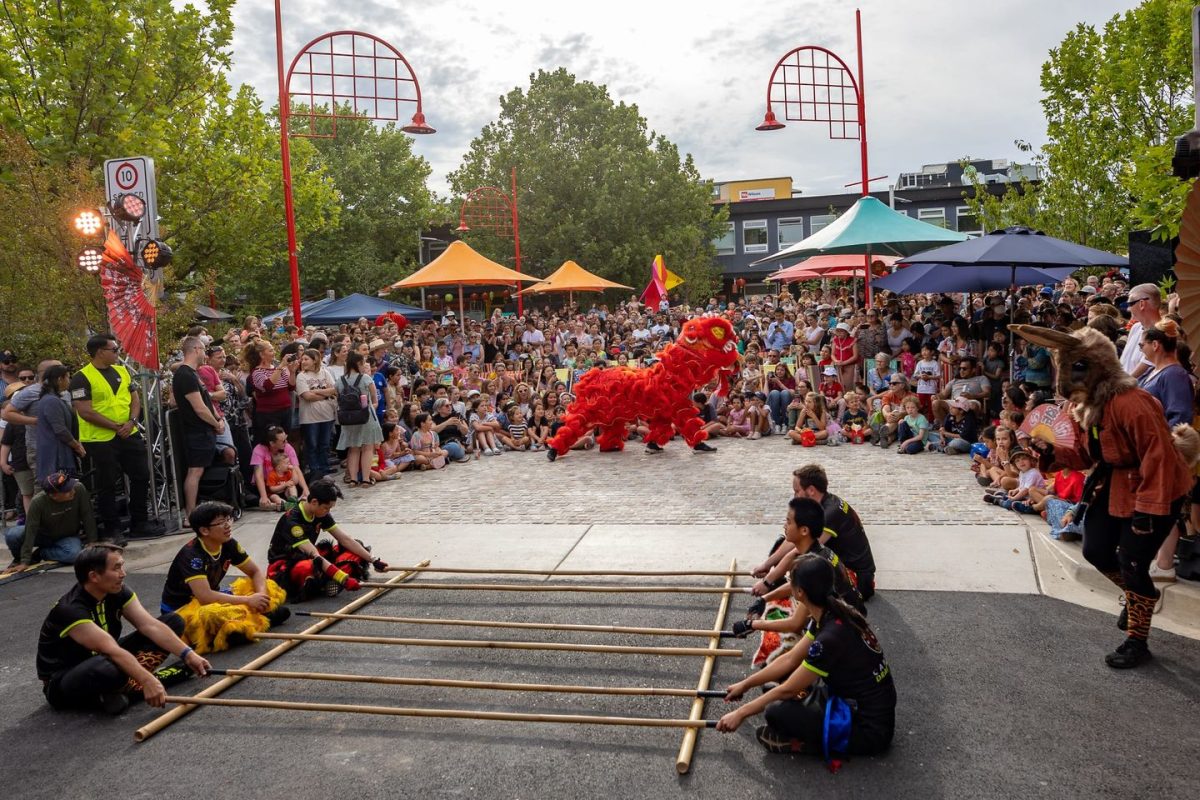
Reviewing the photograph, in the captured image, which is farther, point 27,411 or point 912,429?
point 912,429

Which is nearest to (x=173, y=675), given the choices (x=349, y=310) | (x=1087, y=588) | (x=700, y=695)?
(x=700, y=695)

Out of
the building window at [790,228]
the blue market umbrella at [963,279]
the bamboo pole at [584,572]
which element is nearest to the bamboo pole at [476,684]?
the bamboo pole at [584,572]

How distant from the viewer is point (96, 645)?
16.0 ft

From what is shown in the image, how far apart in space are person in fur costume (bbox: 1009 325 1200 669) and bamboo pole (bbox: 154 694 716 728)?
252 centimetres

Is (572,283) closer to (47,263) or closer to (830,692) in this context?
(47,263)

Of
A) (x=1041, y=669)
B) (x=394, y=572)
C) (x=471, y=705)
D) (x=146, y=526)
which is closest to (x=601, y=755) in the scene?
Result: (x=471, y=705)

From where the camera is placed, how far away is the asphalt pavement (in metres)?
3.89

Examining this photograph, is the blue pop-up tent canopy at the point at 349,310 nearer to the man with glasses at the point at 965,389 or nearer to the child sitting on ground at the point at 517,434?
the child sitting on ground at the point at 517,434

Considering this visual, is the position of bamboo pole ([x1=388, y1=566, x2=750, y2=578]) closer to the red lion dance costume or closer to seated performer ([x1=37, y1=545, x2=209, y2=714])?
seated performer ([x1=37, y1=545, x2=209, y2=714])

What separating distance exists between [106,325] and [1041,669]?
9661mm

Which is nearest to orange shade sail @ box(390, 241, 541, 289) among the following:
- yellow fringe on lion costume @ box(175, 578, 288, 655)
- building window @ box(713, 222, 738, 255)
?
yellow fringe on lion costume @ box(175, 578, 288, 655)

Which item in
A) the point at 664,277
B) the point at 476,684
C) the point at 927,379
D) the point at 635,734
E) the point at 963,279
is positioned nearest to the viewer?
the point at 635,734

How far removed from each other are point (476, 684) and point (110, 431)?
547cm

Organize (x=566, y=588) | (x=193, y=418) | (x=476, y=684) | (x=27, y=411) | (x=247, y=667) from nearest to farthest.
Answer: (x=476, y=684) → (x=247, y=667) → (x=566, y=588) → (x=193, y=418) → (x=27, y=411)
